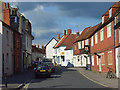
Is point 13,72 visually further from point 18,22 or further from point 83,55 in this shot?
point 83,55

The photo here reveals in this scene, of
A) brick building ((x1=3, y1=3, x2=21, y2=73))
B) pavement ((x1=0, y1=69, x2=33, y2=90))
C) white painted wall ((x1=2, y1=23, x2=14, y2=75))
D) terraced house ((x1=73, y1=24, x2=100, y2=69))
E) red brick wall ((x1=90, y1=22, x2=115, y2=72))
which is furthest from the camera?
terraced house ((x1=73, y1=24, x2=100, y2=69))

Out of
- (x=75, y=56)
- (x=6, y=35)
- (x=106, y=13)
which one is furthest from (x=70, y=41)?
(x=6, y=35)

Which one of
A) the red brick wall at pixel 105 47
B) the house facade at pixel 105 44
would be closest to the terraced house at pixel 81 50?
the house facade at pixel 105 44

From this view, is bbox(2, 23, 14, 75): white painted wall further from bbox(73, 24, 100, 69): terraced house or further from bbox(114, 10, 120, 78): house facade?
bbox(73, 24, 100, 69): terraced house

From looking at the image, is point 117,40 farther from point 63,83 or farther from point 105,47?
point 63,83

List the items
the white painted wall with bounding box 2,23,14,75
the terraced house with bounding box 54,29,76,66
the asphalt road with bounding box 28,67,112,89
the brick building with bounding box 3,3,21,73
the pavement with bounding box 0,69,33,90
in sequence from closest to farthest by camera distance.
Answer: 1. the pavement with bounding box 0,69,33,90
2. the asphalt road with bounding box 28,67,112,89
3. the white painted wall with bounding box 2,23,14,75
4. the brick building with bounding box 3,3,21,73
5. the terraced house with bounding box 54,29,76,66

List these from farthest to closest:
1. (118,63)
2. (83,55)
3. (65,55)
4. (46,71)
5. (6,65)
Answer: (65,55) → (83,55) → (6,65) → (46,71) → (118,63)

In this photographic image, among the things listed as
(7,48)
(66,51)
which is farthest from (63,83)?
(66,51)

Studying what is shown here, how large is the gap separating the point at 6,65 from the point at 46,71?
16.1ft

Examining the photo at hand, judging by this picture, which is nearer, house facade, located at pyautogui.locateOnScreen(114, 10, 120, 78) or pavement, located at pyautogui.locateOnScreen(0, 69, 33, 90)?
pavement, located at pyautogui.locateOnScreen(0, 69, 33, 90)

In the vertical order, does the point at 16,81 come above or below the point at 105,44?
below

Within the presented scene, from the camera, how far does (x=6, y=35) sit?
989 inches

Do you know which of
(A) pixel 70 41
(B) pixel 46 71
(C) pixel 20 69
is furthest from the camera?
(A) pixel 70 41

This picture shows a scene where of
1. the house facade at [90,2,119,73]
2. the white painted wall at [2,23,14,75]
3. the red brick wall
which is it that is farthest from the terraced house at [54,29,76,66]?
the white painted wall at [2,23,14,75]
